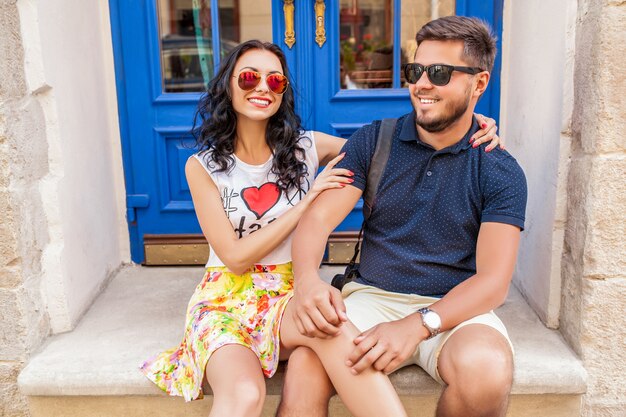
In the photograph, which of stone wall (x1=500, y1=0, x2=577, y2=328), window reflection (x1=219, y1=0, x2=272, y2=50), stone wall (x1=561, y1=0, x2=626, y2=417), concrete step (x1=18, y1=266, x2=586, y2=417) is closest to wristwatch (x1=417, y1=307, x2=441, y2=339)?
concrete step (x1=18, y1=266, x2=586, y2=417)

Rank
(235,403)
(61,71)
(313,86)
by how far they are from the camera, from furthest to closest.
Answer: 1. (313,86)
2. (61,71)
3. (235,403)

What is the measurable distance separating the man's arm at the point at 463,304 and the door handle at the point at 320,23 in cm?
148

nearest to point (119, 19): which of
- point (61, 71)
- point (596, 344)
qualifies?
point (61, 71)

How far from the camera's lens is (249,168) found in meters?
2.37

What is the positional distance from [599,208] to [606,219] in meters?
0.05

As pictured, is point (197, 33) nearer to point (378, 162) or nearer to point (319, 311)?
point (378, 162)

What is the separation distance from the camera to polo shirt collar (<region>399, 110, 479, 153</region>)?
2.13 meters

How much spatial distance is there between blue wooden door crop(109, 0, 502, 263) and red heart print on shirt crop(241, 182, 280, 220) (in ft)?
2.94

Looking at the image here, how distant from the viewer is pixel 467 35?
79.7 inches

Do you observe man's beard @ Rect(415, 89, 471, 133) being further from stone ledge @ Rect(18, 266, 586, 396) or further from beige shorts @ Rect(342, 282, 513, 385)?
stone ledge @ Rect(18, 266, 586, 396)

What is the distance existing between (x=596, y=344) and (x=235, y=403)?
1.39 metres

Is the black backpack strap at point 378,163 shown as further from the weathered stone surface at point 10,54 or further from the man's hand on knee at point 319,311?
the weathered stone surface at point 10,54

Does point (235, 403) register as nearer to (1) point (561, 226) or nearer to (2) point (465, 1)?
(1) point (561, 226)

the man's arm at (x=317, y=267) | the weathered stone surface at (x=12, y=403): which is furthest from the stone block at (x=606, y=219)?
the weathered stone surface at (x=12, y=403)
